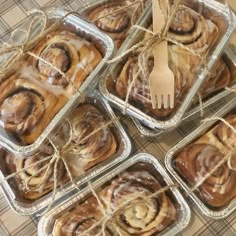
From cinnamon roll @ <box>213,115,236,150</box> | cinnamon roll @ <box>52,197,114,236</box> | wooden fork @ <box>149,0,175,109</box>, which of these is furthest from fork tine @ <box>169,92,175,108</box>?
cinnamon roll @ <box>52,197,114,236</box>

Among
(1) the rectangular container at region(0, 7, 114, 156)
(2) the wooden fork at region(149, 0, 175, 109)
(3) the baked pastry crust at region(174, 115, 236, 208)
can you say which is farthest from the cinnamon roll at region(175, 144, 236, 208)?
(1) the rectangular container at region(0, 7, 114, 156)

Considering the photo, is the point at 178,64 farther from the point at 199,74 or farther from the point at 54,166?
the point at 54,166

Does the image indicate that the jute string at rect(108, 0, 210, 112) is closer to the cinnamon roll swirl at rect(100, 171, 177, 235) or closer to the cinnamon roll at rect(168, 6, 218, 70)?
the cinnamon roll at rect(168, 6, 218, 70)

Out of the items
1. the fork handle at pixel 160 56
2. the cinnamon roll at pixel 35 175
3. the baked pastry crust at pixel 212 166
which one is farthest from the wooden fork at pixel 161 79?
the cinnamon roll at pixel 35 175

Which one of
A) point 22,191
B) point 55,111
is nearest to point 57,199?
point 22,191

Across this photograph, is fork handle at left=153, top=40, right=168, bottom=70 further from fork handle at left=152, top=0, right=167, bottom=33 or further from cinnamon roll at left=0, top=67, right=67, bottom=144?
cinnamon roll at left=0, top=67, right=67, bottom=144

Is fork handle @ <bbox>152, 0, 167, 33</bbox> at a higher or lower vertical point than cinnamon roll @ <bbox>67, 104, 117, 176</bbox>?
higher

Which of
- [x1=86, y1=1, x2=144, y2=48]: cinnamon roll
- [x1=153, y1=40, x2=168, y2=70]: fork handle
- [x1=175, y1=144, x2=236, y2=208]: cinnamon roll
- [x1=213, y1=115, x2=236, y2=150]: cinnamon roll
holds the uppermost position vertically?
[x1=86, y1=1, x2=144, y2=48]: cinnamon roll

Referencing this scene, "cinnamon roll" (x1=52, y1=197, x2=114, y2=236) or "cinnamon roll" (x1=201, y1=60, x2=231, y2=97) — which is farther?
"cinnamon roll" (x1=201, y1=60, x2=231, y2=97)
